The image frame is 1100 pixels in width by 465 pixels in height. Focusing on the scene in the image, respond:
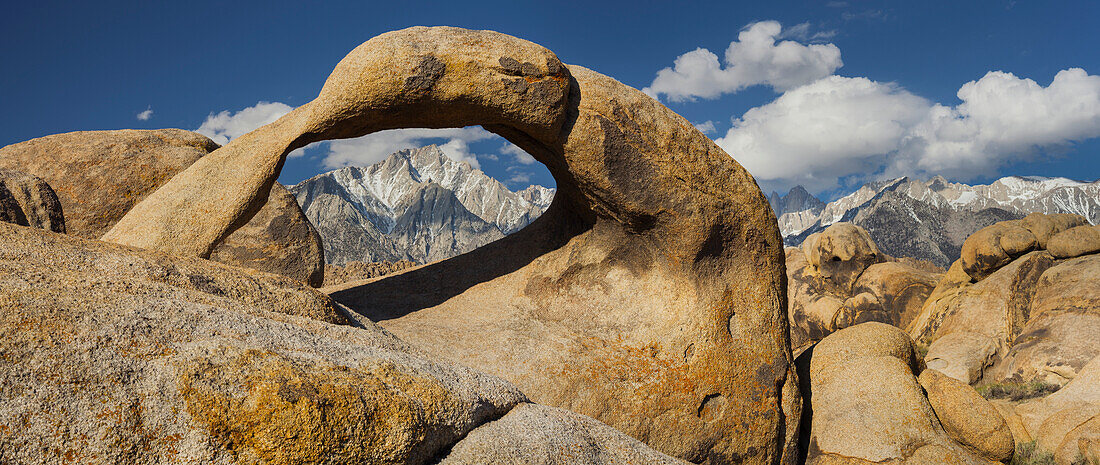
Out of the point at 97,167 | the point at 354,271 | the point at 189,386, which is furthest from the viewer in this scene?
the point at 354,271

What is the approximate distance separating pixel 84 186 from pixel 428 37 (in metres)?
6.05

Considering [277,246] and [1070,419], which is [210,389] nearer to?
[277,246]

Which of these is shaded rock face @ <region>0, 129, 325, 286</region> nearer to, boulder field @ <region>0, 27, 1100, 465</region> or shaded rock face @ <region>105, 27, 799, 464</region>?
boulder field @ <region>0, 27, 1100, 465</region>

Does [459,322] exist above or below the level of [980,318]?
below

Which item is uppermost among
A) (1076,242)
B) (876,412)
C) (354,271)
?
(354,271)

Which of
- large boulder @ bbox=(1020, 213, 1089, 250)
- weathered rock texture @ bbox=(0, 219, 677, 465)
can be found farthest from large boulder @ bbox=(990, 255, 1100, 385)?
weathered rock texture @ bbox=(0, 219, 677, 465)

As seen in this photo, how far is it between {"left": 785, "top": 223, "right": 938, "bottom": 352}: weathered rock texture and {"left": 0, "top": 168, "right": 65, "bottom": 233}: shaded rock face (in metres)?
21.5

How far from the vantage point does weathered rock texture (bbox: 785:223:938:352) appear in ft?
73.0

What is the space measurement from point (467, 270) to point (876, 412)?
20.3 ft

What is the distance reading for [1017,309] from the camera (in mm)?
15797

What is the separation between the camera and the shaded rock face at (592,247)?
285 inches

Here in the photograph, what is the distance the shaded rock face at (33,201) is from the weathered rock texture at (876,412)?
9914 millimetres

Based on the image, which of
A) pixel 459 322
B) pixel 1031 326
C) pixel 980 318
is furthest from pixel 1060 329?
pixel 459 322

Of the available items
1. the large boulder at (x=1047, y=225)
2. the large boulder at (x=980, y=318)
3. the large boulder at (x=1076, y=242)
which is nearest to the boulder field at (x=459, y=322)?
the large boulder at (x=980, y=318)
